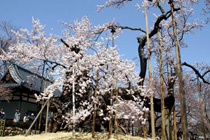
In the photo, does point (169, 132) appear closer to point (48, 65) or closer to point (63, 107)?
point (63, 107)

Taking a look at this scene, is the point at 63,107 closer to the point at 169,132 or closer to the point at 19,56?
the point at 19,56

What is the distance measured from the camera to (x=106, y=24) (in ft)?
34.7

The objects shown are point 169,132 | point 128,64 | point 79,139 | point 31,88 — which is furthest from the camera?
point 31,88

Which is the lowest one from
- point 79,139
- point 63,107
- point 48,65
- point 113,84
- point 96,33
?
point 79,139

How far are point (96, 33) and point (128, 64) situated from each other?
3.47 m

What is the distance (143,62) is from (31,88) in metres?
10.3

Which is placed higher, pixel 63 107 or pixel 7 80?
pixel 7 80

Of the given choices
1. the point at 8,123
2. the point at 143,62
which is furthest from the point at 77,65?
the point at 8,123

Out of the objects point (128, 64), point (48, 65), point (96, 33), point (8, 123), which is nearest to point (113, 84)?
point (128, 64)

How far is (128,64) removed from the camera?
8273 mm

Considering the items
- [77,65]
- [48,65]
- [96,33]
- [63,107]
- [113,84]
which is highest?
[96,33]

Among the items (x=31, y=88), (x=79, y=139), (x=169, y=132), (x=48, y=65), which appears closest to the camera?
(x=79, y=139)

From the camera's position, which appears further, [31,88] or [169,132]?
[31,88]

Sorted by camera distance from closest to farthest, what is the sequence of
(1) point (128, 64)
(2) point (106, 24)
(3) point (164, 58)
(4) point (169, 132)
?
(1) point (128, 64) < (4) point (169, 132) < (2) point (106, 24) < (3) point (164, 58)
